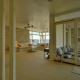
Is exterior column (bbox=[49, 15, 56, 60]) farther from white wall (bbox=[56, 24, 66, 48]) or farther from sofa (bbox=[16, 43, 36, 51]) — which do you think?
sofa (bbox=[16, 43, 36, 51])

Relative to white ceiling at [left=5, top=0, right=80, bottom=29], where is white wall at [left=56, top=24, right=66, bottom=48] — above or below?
below

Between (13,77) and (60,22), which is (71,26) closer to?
(60,22)

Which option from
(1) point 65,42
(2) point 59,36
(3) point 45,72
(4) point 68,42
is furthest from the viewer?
(2) point 59,36

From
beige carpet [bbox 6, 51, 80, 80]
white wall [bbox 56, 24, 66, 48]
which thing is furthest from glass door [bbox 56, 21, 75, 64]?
beige carpet [bbox 6, 51, 80, 80]

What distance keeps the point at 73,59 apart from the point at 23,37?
823 cm

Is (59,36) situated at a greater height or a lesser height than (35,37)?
lesser

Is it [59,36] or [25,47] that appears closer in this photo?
[59,36]

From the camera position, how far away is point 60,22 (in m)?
5.68

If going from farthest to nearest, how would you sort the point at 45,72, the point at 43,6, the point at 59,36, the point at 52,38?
1. the point at 59,36
2. the point at 52,38
3. the point at 43,6
4. the point at 45,72

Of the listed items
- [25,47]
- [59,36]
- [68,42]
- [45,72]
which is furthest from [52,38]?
[25,47]

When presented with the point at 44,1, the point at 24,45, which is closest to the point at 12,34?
the point at 44,1

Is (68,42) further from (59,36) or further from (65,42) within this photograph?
(59,36)

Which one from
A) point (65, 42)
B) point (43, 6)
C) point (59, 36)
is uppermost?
point (43, 6)

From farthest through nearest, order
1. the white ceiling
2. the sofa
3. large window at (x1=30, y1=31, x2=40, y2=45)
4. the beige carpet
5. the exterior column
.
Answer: large window at (x1=30, y1=31, x2=40, y2=45)
the sofa
the exterior column
the white ceiling
the beige carpet
